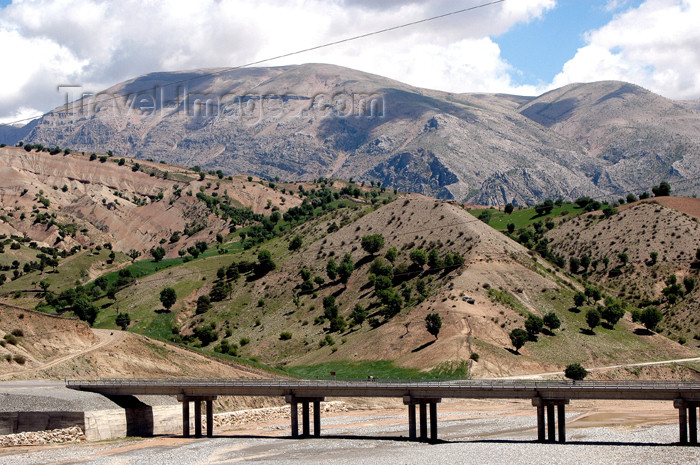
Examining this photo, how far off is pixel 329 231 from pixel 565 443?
124731 mm

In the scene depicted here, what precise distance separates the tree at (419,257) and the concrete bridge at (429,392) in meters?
71.0

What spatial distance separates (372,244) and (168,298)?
148ft

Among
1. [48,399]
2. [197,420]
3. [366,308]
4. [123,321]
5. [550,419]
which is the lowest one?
[197,420]

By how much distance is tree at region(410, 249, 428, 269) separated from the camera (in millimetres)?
156625

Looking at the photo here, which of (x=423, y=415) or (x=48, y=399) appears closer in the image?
(x=423, y=415)

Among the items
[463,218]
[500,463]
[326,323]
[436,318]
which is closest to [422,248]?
[463,218]

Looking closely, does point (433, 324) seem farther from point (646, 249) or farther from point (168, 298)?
point (646, 249)

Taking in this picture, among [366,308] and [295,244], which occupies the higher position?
[295,244]

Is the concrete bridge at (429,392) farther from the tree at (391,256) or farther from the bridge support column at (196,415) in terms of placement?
the tree at (391,256)

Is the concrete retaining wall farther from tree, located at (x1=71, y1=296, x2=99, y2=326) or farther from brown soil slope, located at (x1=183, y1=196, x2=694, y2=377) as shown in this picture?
tree, located at (x1=71, y1=296, x2=99, y2=326)

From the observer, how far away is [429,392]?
7938cm

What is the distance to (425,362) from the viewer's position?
121125mm

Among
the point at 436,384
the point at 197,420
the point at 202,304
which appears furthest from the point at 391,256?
the point at 436,384

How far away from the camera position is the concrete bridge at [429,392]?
7394 centimetres
